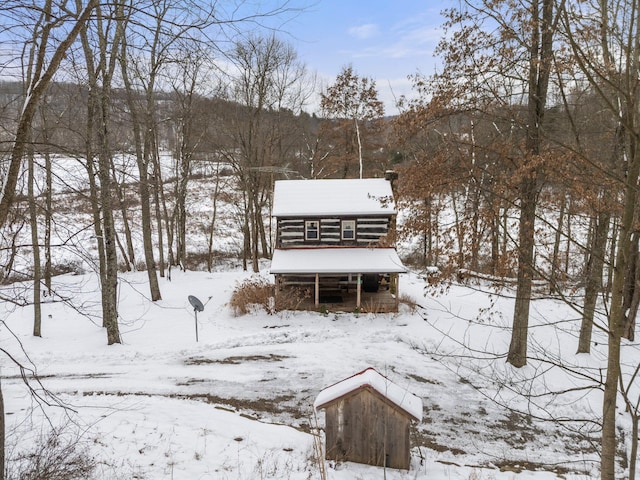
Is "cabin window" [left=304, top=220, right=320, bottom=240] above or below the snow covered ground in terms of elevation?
above

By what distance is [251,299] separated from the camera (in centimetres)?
1673

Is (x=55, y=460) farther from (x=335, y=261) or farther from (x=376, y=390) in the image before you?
(x=335, y=261)

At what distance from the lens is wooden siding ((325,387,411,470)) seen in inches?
259

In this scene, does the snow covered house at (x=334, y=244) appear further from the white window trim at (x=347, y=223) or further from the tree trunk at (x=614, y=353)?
the tree trunk at (x=614, y=353)

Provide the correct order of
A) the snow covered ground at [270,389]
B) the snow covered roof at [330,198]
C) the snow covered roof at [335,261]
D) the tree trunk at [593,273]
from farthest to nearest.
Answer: the snow covered roof at [330,198] < the snow covered roof at [335,261] < the tree trunk at [593,273] < the snow covered ground at [270,389]

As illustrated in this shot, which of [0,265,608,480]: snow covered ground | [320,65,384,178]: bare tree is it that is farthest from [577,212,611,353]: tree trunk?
[320,65,384,178]: bare tree

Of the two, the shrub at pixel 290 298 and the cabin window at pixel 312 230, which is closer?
the shrub at pixel 290 298

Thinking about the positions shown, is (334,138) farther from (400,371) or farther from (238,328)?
(400,371)

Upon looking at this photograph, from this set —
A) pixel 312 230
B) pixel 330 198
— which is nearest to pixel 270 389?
pixel 312 230

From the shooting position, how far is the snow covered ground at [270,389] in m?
6.44

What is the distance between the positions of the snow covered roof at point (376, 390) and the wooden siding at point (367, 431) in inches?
3.7

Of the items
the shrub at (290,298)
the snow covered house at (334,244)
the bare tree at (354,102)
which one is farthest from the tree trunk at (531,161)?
the bare tree at (354,102)

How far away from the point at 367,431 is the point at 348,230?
40.1ft

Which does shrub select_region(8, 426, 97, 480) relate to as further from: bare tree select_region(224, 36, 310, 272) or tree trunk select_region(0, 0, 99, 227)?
bare tree select_region(224, 36, 310, 272)
